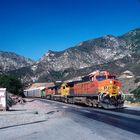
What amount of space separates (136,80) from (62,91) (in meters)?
25.1

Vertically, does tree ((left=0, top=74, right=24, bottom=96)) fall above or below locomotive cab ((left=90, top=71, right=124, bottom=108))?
above

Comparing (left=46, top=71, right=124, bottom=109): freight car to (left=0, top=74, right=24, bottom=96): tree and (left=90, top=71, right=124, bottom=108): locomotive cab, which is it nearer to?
(left=90, top=71, right=124, bottom=108): locomotive cab

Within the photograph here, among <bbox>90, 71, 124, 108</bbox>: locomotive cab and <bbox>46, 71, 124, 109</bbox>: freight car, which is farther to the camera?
<bbox>46, 71, 124, 109</bbox>: freight car

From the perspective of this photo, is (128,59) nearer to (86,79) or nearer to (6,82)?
(6,82)

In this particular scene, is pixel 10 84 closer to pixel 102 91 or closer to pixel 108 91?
pixel 102 91

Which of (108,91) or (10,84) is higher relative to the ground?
(10,84)

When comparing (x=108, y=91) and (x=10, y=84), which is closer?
(x=108, y=91)

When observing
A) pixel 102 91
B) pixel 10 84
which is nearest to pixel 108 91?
pixel 102 91

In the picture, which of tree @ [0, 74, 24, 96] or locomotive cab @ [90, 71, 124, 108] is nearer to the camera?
locomotive cab @ [90, 71, 124, 108]

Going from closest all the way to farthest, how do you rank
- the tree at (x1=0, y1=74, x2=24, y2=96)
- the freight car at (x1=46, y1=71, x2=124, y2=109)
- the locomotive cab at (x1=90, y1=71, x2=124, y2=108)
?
1. the locomotive cab at (x1=90, y1=71, x2=124, y2=108)
2. the freight car at (x1=46, y1=71, x2=124, y2=109)
3. the tree at (x1=0, y1=74, x2=24, y2=96)

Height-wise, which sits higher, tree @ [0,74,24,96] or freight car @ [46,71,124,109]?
tree @ [0,74,24,96]

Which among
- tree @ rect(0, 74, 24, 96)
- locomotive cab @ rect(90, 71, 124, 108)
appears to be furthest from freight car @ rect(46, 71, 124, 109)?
tree @ rect(0, 74, 24, 96)

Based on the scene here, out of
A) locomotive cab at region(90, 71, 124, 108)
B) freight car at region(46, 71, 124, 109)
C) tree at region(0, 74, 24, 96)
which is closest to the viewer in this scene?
locomotive cab at region(90, 71, 124, 108)

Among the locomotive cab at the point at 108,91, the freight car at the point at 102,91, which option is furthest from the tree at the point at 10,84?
the locomotive cab at the point at 108,91
